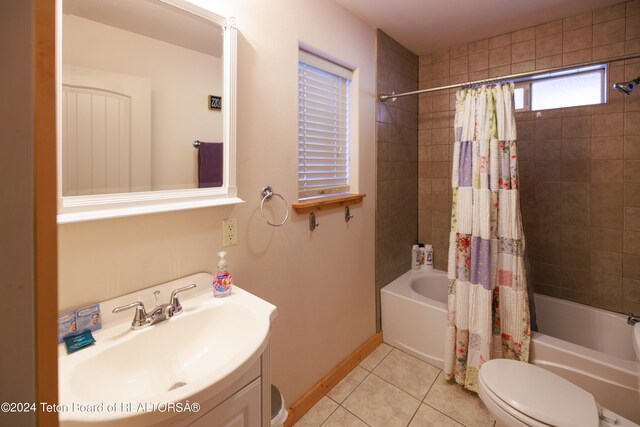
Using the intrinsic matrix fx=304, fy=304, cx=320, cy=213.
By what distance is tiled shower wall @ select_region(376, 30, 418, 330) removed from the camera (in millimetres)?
2398

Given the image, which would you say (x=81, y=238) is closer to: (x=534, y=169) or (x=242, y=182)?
(x=242, y=182)

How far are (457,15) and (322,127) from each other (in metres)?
1.27

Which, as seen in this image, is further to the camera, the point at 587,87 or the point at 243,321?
the point at 587,87

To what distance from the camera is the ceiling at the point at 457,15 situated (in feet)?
6.47

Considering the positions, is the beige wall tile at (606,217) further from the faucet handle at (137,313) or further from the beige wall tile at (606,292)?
the faucet handle at (137,313)

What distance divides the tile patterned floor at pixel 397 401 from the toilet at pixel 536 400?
1.55 feet

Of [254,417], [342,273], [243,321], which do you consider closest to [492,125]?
[342,273]

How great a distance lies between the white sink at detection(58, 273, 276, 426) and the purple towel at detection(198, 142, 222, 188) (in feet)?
1.31

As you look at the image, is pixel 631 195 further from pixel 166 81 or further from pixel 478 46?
pixel 166 81

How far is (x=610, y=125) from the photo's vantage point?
2072 mm

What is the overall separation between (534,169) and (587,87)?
0.65 metres

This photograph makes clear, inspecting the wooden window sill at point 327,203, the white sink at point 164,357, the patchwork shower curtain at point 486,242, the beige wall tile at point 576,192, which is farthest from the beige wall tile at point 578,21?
the white sink at point 164,357

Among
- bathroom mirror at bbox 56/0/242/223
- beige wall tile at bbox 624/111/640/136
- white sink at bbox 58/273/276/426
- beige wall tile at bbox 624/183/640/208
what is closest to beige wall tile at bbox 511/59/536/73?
beige wall tile at bbox 624/111/640/136

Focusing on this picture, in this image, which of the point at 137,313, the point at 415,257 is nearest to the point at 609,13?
the point at 415,257
